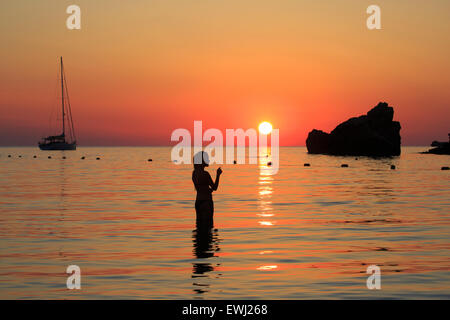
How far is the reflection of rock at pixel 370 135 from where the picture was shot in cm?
17738

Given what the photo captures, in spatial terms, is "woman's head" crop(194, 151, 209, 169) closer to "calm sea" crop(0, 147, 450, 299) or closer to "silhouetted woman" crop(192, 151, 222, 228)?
"silhouetted woman" crop(192, 151, 222, 228)

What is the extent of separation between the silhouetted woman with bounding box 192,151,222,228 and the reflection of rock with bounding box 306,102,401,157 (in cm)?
16227

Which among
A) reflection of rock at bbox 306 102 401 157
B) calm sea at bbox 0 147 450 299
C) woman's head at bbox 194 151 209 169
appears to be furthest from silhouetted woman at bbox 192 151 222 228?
reflection of rock at bbox 306 102 401 157

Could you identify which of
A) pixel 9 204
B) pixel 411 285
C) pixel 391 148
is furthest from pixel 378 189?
pixel 391 148

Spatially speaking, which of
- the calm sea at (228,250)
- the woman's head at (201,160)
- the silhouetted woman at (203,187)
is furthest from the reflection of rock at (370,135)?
the woman's head at (201,160)

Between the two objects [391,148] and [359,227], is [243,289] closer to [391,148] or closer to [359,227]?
[359,227]

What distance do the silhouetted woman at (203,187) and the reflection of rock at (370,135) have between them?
162265 mm

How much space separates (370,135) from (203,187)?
538 ft

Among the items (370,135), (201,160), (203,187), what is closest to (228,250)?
(203,187)

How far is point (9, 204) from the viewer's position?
107ft

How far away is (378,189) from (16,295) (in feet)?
119

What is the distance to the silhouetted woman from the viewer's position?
18375 mm

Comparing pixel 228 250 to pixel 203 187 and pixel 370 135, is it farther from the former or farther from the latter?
pixel 370 135
